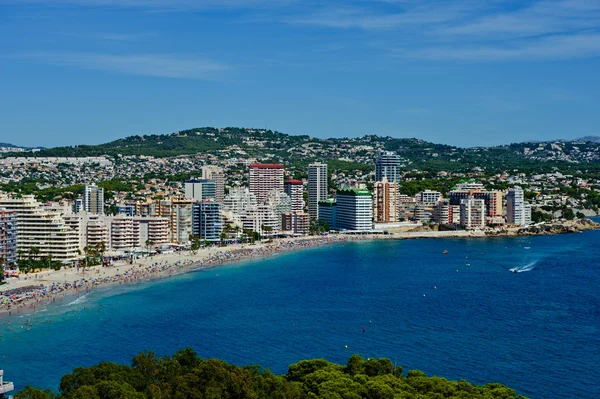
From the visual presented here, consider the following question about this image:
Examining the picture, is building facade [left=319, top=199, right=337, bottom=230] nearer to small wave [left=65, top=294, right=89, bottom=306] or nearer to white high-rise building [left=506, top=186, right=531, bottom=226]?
white high-rise building [left=506, top=186, right=531, bottom=226]

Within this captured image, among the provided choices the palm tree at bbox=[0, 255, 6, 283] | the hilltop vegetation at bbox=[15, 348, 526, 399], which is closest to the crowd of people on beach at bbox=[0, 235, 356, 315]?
the palm tree at bbox=[0, 255, 6, 283]

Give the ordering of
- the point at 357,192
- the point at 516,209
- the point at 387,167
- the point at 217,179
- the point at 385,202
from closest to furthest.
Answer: the point at 357,192
the point at 385,202
the point at 516,209
the point at 217,179
the point at 387,167

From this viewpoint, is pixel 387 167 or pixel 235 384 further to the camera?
pixel 387 167

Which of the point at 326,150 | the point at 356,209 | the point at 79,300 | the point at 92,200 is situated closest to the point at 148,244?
the point at 92,200

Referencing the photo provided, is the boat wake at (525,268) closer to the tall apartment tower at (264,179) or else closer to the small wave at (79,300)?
the small wave at (79,300)

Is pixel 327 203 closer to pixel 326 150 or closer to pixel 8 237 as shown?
pixel 8 237

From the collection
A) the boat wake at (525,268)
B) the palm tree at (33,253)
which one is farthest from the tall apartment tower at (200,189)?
the boat wake at (525,268)
